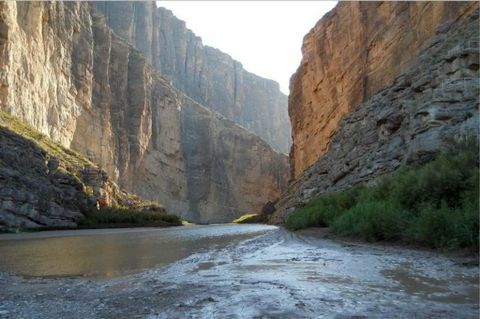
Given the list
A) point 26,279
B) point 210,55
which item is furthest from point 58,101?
point 210,55

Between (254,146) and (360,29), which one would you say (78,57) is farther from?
(254,146)

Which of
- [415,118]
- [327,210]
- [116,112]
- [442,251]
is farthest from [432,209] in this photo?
[116,112]

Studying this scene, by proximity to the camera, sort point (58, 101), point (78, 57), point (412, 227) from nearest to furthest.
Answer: point (412, 227) < point (58, 101) < point (78, 57)

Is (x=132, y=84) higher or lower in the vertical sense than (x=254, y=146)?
higher

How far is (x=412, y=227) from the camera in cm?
858

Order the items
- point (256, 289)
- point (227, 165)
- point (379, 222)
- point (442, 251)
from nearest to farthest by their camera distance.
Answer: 1. point (256, 289)
2. point (442, 251)
3. point (379, 222)
4. point (227, 165)

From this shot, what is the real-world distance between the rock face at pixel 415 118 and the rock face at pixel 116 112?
3398 centimetres

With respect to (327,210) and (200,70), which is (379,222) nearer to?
(327,210)

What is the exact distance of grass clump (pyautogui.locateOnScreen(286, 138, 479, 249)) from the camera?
7242 mm

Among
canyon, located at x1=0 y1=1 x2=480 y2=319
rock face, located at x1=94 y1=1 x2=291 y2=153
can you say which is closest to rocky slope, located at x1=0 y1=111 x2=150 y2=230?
canyon, located at x1=0 y1=1 x2=480 y2=319

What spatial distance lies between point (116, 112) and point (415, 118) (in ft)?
235

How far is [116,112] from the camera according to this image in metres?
80.1

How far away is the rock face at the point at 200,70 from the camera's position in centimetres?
12400

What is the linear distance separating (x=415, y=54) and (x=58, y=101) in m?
47.3
